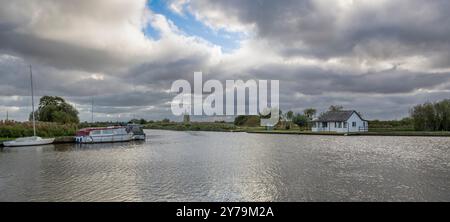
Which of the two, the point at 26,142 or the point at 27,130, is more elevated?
the point at 27,130

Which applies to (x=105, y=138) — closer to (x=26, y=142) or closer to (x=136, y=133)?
(x=136, y=133)

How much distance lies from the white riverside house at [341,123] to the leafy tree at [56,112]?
51414 mm

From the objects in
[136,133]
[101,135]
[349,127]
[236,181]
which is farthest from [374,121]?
[236,181]

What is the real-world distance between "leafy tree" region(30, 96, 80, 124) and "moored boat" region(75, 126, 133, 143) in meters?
25.0

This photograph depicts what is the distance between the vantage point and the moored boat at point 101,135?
42969mm

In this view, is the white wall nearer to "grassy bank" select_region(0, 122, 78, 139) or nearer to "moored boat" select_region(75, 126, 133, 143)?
"moored boat" select_region(75, 126, 133, 143)

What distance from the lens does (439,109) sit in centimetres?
5278

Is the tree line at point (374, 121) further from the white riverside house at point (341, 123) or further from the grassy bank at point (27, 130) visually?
the grassy bank at point (27, 130)

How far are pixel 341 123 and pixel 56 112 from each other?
187 feet

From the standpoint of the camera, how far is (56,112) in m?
66.7
